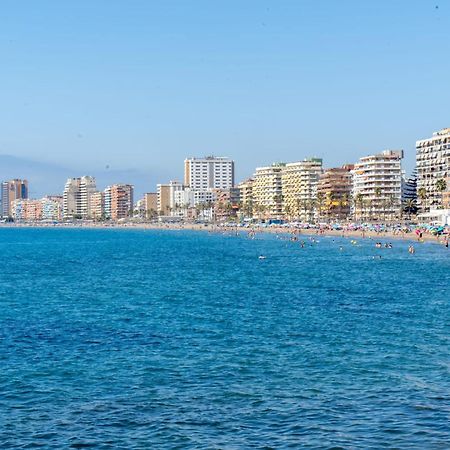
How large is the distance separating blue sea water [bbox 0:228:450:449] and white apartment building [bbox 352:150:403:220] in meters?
141

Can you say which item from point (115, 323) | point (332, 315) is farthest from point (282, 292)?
point (115, 323)

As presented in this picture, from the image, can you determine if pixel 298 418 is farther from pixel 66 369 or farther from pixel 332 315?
pixel 332 315

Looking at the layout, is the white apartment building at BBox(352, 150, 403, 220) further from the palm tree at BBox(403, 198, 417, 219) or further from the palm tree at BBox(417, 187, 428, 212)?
the palm tree at BBox(417, 187, 428, 212)

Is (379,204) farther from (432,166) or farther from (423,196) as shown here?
(423,196)

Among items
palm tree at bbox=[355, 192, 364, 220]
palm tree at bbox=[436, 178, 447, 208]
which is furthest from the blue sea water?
palm tree at bbox=[355, 192, 364, 220]

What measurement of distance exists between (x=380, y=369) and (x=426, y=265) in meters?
50.1

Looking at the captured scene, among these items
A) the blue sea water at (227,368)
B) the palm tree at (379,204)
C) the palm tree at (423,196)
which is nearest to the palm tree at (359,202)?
the palm tree at (379,204)

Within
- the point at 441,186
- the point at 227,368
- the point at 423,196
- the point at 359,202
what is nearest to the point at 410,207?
the point at 423,196

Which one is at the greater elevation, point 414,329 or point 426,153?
point 426,153

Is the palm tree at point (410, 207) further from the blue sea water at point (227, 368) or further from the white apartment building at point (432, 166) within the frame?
the blue sea water at point (227, 368)

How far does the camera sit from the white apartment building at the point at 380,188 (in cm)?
19212

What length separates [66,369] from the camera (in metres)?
25.5

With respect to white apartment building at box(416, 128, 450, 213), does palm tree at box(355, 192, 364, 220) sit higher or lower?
lower

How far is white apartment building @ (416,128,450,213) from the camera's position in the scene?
167375 mm
